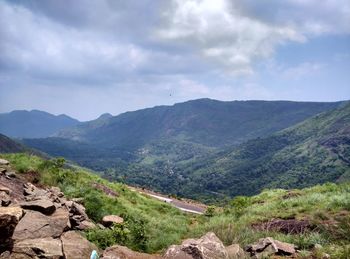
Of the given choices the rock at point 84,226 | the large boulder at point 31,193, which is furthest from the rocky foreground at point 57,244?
the large boulder at point 31,193

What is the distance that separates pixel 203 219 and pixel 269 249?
18.0m

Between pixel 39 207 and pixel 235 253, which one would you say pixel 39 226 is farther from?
pixel 235 253

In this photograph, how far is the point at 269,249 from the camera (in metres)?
11.5

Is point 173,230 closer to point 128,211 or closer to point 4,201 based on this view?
point 128,211

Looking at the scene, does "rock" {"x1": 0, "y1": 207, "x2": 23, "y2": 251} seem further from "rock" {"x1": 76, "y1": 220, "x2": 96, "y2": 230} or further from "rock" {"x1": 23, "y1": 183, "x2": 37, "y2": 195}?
"rock" {"x1": 23, "y1": 183, "x2": 37, "y2": 195}

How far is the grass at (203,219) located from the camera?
12.6 m

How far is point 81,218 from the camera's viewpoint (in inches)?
656

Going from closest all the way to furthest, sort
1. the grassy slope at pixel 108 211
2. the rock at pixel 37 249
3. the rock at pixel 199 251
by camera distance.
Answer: the rock at pixel 37 249, the rock at pixel 199 251, the grassy slope at pixel 108 211

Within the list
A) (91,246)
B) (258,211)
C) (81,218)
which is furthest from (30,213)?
(258,211)

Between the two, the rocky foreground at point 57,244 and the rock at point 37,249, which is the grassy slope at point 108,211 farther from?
the rock at point 37,249

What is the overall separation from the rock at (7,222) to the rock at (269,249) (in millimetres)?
6644

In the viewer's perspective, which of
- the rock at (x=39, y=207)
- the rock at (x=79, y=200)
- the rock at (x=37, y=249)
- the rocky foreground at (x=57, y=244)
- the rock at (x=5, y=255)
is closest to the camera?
the rock at (x=5, y=255)

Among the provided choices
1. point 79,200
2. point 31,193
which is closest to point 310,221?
point 79,200

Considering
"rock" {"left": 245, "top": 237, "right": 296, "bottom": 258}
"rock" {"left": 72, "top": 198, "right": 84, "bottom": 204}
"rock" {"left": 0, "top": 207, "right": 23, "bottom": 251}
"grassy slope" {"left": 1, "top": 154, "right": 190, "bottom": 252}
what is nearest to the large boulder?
"rock" {"left": 72, "top": 198, "right": 84, "bottom": 204}
